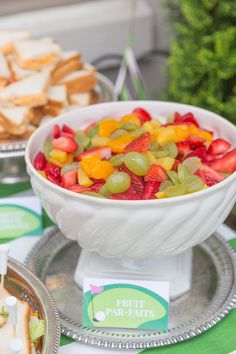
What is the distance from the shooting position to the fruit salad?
0.74m

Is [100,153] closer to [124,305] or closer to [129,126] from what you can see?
[129,126]

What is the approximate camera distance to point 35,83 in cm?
111

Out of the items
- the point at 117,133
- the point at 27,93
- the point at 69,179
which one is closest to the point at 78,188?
the point at 69,179

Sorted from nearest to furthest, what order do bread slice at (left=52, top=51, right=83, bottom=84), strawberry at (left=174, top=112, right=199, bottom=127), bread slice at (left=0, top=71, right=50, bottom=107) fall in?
strawberry at (left=174, top=112, right=199, bottom=127), bread slice at (left=0, top=71, right=50, bottom=107), bread slice at (left=52, top=51, right=83, bottom=84)

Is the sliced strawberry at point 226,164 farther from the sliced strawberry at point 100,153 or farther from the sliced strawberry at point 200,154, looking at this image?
the sliced strawberry at point 100,153

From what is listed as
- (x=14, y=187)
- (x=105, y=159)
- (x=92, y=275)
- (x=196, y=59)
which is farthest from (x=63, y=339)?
(x=196, y=59)

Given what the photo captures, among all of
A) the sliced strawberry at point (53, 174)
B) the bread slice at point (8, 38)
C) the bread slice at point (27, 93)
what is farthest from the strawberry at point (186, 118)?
the bread slice at point (8, 38)

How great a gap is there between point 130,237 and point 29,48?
0.62m

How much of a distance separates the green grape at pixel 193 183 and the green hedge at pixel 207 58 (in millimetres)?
553

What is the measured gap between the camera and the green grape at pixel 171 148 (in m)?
0.80

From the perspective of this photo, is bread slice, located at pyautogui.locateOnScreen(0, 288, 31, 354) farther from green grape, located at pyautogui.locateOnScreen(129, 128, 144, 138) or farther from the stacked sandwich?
the stacked sandwich

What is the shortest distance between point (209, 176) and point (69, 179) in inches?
7.2

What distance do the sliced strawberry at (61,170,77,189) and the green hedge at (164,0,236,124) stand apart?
0.58 m

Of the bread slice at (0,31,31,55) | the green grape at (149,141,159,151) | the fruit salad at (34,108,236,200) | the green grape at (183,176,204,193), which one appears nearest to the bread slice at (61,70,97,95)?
the bread slice at (0,31,31,55)
